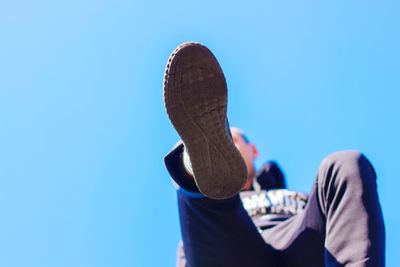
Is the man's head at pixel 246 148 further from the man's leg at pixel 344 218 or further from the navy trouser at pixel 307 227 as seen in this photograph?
the man's leg at pixel 344 218

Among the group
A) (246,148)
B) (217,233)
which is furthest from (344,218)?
(246,148)

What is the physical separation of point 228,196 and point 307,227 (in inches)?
14.2

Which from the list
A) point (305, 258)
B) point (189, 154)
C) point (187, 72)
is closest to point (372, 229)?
point (305, 258)

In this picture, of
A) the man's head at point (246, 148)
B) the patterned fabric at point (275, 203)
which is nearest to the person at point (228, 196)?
the patterned fabric at point (275, 203)

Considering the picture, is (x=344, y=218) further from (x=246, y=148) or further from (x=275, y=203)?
(x=246, y=148)

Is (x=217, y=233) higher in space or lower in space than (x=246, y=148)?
lower

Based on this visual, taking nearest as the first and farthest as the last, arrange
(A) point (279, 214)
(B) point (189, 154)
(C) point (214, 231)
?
(B) point (189, 154), (C) point (214, 231), (A) point (279, 214)

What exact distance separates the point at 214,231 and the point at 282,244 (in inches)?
10.6

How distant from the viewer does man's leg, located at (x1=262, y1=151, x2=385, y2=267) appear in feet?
5.66

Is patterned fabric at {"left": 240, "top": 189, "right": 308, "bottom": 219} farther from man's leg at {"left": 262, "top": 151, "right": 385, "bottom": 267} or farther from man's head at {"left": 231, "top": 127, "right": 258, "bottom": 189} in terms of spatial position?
man's leg at {"left": 262, "top": 151, "right": 385, "bottom": 267}

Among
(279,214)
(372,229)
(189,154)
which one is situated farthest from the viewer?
(279,214)

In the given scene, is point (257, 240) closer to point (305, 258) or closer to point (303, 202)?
point (305, 258)

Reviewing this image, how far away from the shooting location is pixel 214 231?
6.89 feet

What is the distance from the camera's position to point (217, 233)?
2.10 m
